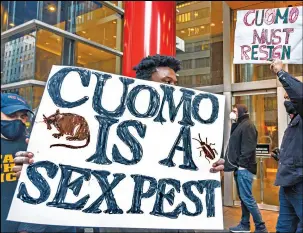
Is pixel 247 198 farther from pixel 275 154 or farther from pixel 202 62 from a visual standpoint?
pixel 202 62

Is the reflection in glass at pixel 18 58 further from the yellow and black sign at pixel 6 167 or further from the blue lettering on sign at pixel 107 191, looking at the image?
the blue lettering on sign at pixel 107 191

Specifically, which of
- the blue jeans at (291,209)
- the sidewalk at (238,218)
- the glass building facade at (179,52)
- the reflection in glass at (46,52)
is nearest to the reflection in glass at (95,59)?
the glass building facade at (179,52)

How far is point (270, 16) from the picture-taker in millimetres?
2854

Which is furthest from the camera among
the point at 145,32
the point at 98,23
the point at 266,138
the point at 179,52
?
the point at 179,52

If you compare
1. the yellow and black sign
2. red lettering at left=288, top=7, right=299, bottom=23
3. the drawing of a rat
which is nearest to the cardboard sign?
red lettering at left=288, top=7, right=299, bottom=23

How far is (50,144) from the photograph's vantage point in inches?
52.9

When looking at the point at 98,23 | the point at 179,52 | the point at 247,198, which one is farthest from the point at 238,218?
the point at 98,23

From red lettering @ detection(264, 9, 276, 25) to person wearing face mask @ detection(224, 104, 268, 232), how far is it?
132cm

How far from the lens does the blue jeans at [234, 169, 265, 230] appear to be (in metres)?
3.68

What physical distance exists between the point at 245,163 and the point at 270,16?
5.50ft

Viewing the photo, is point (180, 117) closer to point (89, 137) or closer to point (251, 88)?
point (89, 137)

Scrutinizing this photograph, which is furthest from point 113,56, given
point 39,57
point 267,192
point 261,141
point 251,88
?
point 267,192

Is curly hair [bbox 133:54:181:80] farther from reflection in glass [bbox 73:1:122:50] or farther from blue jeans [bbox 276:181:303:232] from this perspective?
reflection in glass [bbox 73:1:122:50]

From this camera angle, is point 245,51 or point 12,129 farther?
point 245,51
